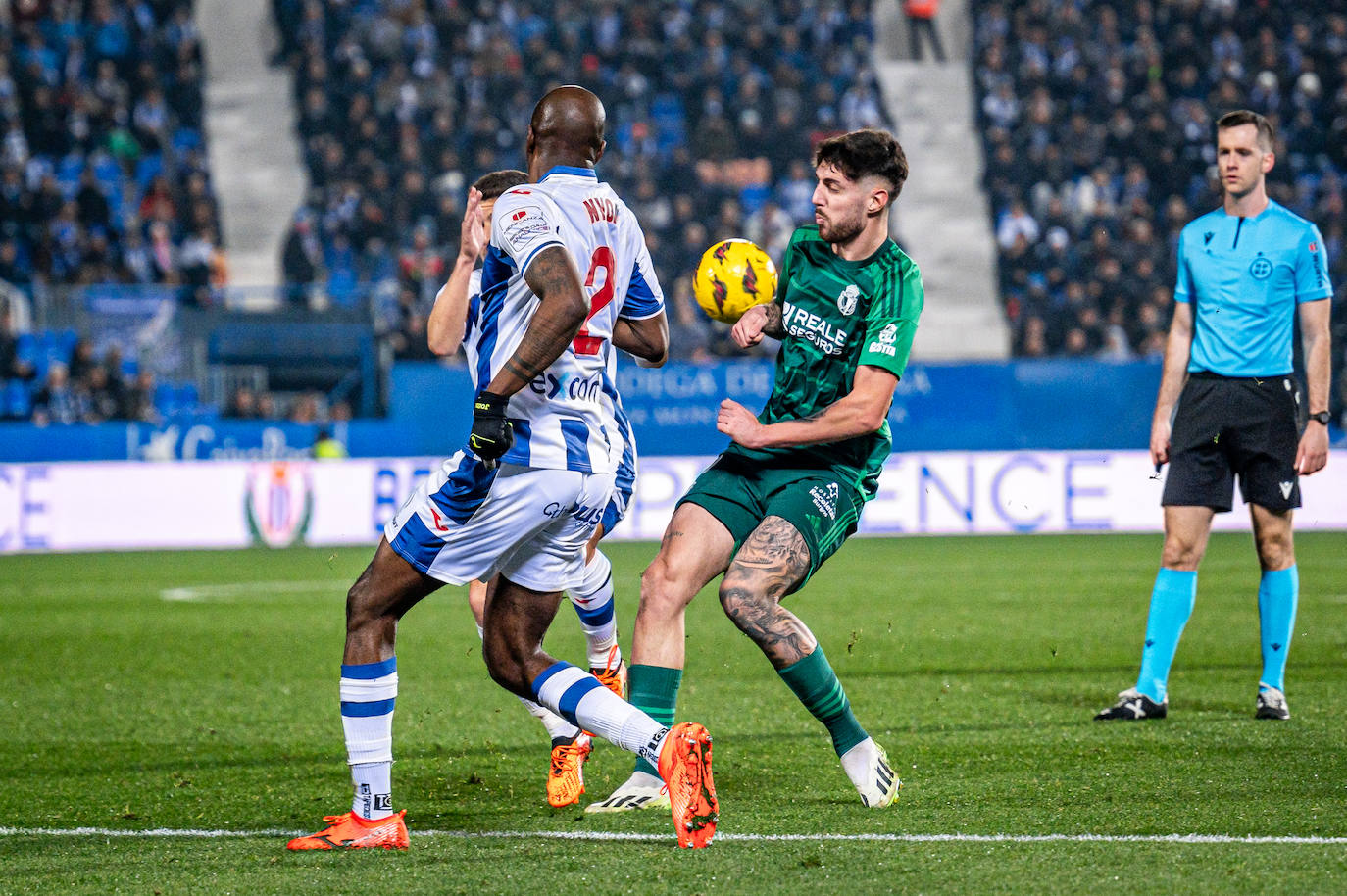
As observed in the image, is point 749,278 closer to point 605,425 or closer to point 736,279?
point 736,279

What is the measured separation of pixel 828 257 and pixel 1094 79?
21206 mm

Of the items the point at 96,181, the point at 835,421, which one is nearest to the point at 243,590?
the point at 835,421

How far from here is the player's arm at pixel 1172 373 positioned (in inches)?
243

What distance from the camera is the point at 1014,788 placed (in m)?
4.88

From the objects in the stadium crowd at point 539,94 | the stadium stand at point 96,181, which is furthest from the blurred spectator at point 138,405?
the stadium crowd at point 539,94

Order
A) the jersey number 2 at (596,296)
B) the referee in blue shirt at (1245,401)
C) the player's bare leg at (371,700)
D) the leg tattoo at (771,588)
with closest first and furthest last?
the player's bare leg at (371,700), the jersey number 2 at (596,296), the leg tattoo at (771,588), the referee in blue shirt at (1245,401)

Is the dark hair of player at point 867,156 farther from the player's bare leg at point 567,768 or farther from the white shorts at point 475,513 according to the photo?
the player's bare leg at point 567,768

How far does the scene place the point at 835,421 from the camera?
473 cm

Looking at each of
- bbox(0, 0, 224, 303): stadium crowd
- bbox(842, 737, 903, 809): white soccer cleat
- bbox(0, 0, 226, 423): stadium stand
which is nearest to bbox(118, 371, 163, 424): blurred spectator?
bbox(0, 0, 226, 423): stadium stand

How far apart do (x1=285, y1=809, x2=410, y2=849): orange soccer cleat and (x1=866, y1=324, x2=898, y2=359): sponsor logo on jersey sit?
1.92 m

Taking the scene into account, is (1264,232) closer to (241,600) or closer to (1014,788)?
(1014,788)

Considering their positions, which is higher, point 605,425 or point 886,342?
point 886,342

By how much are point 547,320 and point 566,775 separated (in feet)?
5.21

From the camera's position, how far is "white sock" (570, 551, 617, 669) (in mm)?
5305
